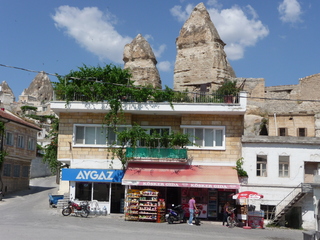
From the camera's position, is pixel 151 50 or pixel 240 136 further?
pixel 151 50

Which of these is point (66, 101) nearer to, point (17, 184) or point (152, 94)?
point (152, 94)

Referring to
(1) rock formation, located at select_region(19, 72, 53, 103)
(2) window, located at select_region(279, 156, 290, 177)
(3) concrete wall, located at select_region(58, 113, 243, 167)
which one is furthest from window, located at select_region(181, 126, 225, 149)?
(1) rock formation, located at select_region(19, 72, 53, 103)

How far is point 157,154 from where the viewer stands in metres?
23.6

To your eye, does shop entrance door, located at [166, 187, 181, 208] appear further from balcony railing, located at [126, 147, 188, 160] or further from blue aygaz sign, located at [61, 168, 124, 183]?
blue aygaz sign, located at [61, 168, 124, 183]

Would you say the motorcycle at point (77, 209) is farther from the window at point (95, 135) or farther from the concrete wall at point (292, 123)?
the concrete wall at point (292, 123)

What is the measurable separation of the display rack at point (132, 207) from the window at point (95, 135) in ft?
13.7

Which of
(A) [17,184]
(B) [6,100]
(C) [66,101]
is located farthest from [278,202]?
(B) [6,100]

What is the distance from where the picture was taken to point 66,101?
24.1 m

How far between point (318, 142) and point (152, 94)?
10447mm

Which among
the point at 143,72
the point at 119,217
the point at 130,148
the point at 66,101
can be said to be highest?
the point at 143,72

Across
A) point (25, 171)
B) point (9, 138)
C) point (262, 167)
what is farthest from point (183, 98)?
point (25, 171)

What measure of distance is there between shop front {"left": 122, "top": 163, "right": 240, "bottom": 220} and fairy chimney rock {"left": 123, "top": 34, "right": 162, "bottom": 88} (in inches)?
1223

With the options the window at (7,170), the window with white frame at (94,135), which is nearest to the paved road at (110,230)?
the window with white frame at (94,135)

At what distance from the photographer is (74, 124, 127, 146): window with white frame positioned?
24625mm
